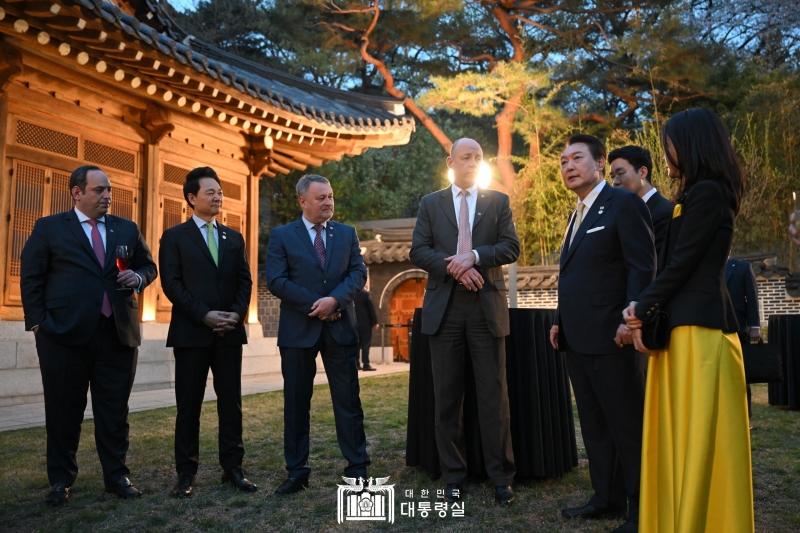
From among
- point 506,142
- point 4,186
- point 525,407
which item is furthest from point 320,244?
point 506,142

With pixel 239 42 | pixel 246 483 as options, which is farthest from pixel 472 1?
pixel 246 483

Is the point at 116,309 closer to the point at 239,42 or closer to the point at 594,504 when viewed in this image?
the point at 594,504

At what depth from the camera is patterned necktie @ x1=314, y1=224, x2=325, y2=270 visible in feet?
12.7

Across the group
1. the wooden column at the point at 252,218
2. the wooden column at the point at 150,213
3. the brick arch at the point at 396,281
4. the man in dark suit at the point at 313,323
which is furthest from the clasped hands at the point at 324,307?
the brick arch at the point at 396,281

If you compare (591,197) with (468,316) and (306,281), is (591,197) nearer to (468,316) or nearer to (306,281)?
(468,316)

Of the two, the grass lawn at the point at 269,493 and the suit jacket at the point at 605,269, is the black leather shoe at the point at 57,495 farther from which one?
the suit jacket at the point at 605,269

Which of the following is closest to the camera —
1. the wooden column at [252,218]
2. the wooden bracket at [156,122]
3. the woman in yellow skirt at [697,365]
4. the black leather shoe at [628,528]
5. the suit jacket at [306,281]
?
the woman in yellow skirt at [697,365]

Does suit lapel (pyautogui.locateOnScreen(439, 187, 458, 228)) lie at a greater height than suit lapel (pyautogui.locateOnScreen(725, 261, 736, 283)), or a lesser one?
greater

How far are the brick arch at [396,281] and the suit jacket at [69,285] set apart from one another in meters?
13.2

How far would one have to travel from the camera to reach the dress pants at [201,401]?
370 centimetres

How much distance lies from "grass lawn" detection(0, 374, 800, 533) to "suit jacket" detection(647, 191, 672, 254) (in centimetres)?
131

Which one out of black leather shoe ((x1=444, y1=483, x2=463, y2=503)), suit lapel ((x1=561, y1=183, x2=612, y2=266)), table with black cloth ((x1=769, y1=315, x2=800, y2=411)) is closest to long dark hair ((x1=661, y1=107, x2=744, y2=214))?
→ suit lapel ((x1=561, y1=183, x2=612, y2=266))

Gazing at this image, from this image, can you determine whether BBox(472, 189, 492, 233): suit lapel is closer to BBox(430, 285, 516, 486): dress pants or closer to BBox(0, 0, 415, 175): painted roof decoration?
BBox(430, 285, 516, 486): dress pants

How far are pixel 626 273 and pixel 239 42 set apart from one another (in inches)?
723
